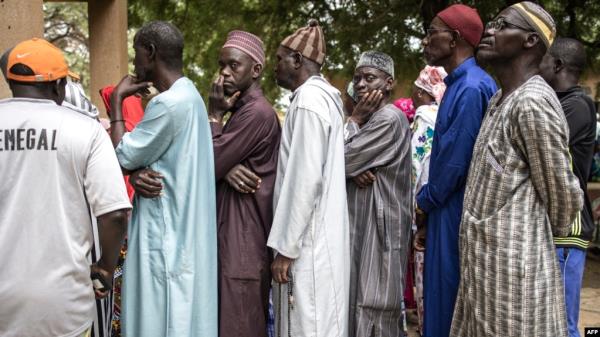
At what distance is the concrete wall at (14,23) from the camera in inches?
180

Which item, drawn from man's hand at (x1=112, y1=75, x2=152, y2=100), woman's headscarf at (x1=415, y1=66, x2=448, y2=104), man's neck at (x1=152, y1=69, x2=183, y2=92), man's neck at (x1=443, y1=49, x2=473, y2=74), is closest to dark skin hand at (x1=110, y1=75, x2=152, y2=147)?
man's hand at (x1=112, y1=75, x2=152, y2=100)

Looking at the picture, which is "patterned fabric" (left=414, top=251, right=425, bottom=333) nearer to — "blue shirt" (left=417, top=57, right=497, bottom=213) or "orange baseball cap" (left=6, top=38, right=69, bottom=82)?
"blue shirt" (left=417, top=57, right=497, bottom=213)

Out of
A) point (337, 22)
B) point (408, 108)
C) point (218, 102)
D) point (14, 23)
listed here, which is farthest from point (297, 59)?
point (337, 22)

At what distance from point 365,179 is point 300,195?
2.26 feet

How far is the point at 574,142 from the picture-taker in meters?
3.46

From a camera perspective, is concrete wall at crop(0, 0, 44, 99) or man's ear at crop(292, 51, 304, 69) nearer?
man's ear at crop(292, 51, 304, 69)

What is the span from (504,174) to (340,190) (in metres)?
0.94

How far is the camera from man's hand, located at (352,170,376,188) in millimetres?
3742

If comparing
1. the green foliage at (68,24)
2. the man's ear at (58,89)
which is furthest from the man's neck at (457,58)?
the green foliage at (68,24)

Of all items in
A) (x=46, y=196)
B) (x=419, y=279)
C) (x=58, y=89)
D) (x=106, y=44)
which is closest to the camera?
(x=46, y=196)

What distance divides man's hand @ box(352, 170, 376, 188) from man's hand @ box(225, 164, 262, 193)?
0.69 m

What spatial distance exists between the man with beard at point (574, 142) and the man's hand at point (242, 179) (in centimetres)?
163

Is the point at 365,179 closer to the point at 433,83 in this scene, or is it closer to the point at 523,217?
the point at 523,217

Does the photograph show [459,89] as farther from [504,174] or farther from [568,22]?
[568,22]
